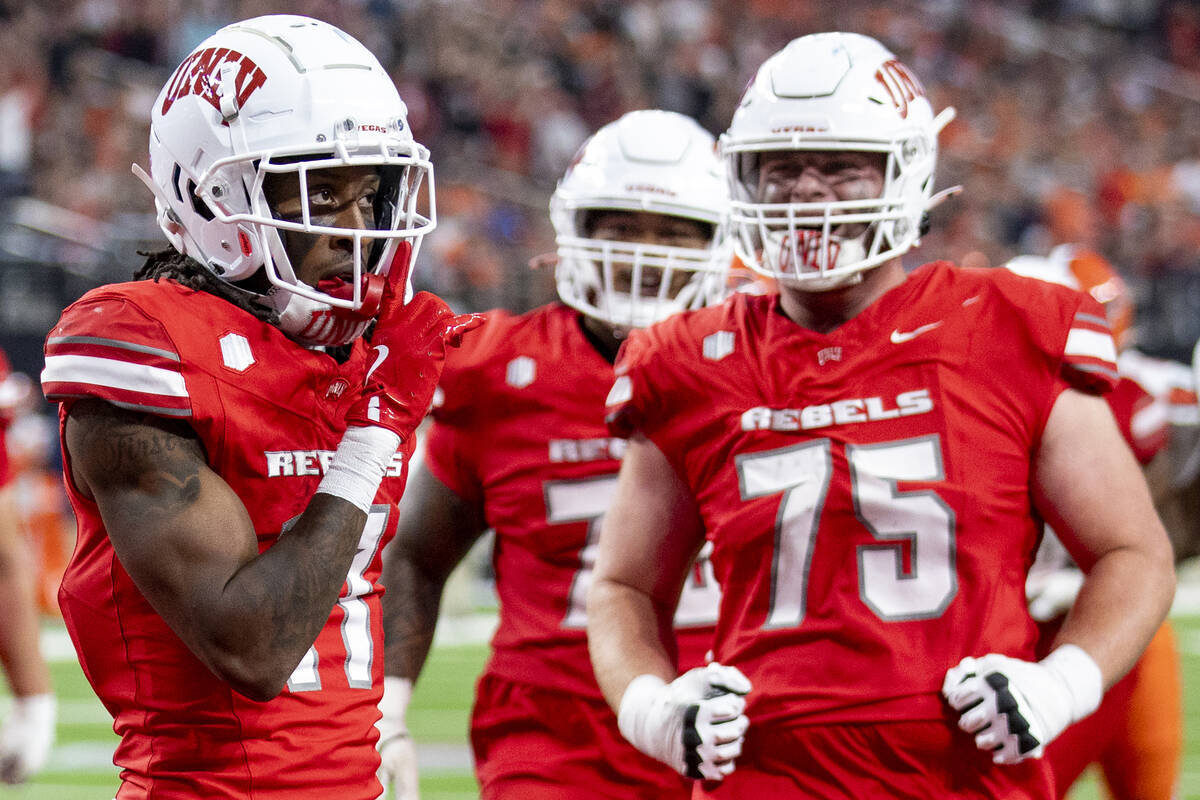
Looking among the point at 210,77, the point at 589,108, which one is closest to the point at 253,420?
the point at 210,77

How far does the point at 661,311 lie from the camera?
3135 millimetres

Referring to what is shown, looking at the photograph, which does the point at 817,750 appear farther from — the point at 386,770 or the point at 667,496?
the point at 386,770

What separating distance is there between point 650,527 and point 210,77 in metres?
0.95

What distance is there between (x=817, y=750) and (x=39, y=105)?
10.8 meters

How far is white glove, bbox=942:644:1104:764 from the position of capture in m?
2.10

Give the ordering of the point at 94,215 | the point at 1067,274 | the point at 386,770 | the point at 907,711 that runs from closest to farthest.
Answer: the point at 907,711, the point at 386,770, the point at 1067,274, the point at 94,215

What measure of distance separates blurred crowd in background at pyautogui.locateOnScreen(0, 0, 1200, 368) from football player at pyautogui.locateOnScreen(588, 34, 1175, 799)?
292 inches

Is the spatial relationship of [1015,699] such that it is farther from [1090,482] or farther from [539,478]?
[539,478]

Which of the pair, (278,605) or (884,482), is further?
(884,482)

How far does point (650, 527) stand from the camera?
2496 millimetres

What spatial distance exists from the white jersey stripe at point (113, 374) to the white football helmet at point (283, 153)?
0.69ft

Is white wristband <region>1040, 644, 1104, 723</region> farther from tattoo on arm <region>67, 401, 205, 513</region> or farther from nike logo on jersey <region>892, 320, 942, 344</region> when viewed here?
tattoo on arm <region>67, 401, 205, 513</region>

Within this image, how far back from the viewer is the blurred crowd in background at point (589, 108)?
412 inches

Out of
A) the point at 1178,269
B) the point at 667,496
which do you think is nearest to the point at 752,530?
the point at 667,496
